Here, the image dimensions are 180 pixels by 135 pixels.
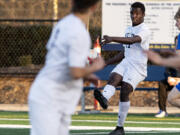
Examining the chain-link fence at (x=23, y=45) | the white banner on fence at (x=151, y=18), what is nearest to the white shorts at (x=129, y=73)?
the white banner on fence at (x=151, y=18)

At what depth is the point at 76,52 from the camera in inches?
207

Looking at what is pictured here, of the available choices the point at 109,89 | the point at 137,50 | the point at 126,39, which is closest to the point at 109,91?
the point at 109,89

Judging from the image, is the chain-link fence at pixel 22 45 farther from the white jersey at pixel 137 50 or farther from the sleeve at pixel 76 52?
the sleeve at pixel 76 52

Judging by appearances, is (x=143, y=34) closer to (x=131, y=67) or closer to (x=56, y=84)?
(x=131, y=67)

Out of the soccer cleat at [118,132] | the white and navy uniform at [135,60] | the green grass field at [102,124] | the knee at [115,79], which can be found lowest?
the green grass field at [102,124]

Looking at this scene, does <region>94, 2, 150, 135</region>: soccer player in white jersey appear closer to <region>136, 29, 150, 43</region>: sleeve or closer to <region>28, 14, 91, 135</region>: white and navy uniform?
<region>136, 29, 150, 43</region>: sleeve

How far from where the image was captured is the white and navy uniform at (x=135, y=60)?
31.9 feet

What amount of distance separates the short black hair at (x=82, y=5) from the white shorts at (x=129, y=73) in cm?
427

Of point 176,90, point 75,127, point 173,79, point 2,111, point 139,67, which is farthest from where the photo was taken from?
point 2,111

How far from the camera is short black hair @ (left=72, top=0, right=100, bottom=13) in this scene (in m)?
5.46

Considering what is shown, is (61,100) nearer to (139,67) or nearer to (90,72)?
(90,72)

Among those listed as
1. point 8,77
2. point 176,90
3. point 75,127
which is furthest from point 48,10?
point 176,90

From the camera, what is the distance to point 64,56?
213 inches

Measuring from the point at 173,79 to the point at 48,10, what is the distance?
32.2 feet
